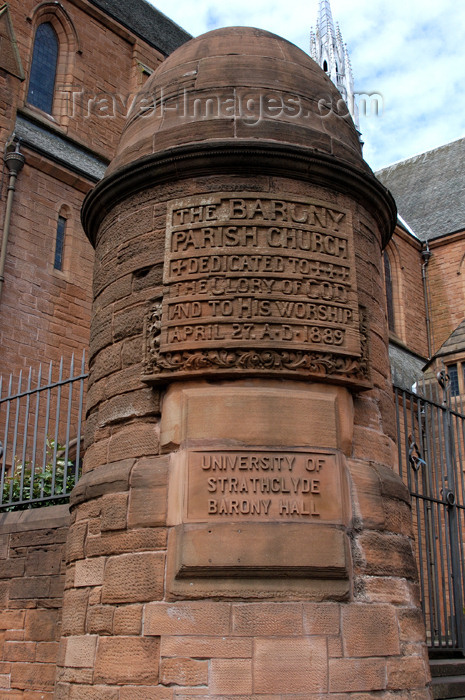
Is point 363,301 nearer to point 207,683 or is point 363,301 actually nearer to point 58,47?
point 207,683

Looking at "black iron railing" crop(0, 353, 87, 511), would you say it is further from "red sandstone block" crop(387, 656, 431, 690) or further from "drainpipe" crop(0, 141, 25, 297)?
"drainpipe" crop(0, 141, 25, 297)

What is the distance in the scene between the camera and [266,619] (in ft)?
12.1

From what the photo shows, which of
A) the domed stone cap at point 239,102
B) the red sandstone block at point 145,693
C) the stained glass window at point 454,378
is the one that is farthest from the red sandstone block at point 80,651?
the stained glass window at point 454,378

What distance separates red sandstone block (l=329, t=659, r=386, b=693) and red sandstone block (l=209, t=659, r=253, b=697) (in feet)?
1.38

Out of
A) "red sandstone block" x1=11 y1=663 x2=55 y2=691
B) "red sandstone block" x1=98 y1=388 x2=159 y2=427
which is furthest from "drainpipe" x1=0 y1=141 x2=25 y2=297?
"red sandstone block" x1=98 y1=388 x2=159 y2=427

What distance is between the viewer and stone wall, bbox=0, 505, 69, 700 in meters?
5.88

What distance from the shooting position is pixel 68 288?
14.3 m

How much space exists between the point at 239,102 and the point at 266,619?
314cm

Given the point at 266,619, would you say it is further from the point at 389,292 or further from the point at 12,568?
the point at 389,292

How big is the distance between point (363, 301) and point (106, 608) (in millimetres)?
2367

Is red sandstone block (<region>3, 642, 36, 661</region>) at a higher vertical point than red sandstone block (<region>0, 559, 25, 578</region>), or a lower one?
lower

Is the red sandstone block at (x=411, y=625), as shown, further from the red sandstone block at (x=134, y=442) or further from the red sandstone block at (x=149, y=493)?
the red sandstone block at (x=134, y=442)

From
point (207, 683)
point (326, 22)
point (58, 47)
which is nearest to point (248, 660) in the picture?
point (207, 683)

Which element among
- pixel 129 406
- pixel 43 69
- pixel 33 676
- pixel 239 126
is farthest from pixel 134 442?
pixel 43 69
